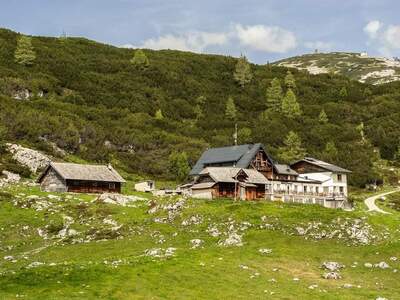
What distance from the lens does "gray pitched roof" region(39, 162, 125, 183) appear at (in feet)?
288

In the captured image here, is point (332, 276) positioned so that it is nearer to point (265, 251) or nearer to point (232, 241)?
point (265, 251)

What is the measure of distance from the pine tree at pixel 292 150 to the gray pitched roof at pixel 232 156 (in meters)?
37.1

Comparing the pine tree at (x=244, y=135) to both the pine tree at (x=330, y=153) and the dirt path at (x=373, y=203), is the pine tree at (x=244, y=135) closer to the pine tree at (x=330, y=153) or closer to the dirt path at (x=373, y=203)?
the pine tree at (x=330, y=153)

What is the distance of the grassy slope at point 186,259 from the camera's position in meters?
35.0

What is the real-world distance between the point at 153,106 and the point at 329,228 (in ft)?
416

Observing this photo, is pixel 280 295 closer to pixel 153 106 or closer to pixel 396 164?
pixel 396 164

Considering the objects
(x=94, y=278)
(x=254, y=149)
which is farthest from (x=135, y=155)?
(x=94, y=278)

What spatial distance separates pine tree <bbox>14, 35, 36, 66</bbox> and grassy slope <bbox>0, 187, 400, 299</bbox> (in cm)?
11657

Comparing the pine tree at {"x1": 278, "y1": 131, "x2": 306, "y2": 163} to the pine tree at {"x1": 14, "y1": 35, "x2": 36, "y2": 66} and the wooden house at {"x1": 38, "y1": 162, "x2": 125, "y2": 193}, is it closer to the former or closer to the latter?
the wooden house at {"x1": 38, "y1": 162, "x2": 125, "y2": 193}

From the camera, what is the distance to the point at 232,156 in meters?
105

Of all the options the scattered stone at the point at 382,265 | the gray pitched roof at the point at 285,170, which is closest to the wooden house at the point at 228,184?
the gray pitched roof at the point at 285,170

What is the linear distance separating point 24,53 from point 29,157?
93.9 m

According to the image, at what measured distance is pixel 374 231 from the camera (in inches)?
2330

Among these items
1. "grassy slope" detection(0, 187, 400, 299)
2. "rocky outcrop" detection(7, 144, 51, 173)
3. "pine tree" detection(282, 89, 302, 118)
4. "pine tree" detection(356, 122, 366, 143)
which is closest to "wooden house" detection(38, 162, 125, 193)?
"grassy slope" detection(0, 187, 400, 299)
